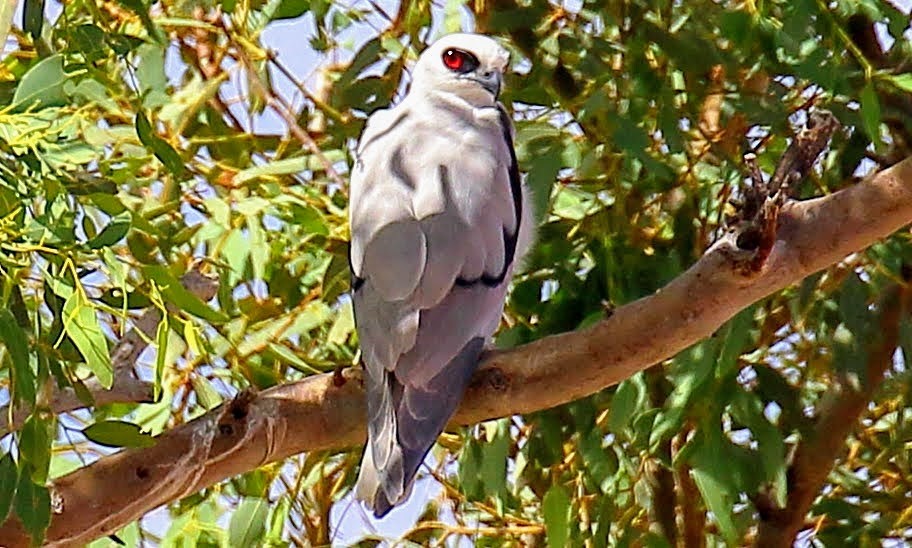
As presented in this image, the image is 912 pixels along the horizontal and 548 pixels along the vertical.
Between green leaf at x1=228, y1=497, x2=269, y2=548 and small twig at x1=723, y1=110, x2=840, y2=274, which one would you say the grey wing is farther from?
small twig at x1=723, y1=110, x2=840, y2=274

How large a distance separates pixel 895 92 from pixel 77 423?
36.9 inches

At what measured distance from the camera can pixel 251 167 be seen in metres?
2.02

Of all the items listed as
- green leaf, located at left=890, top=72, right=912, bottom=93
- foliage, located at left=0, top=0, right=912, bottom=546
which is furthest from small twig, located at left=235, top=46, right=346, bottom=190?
green leaf, located at left=890, top=72, right=912, bottom=93

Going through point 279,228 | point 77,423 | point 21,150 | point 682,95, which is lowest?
point 77,423

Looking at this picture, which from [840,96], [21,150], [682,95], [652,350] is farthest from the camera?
[682,95]

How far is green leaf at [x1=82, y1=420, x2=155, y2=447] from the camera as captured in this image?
4.87 ft

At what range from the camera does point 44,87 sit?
4.73 feet

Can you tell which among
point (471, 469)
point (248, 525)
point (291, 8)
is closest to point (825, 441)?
point (471, 469)

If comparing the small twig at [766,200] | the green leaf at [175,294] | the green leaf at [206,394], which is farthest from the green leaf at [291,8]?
the small twig at [766,200]

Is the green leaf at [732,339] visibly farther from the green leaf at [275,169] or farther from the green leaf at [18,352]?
the green leaf at [18,352]

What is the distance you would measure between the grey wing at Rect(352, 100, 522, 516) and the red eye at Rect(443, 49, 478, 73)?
115 mm

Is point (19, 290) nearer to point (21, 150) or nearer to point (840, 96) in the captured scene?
point (21, 150)

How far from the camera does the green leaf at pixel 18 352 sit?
125 cm

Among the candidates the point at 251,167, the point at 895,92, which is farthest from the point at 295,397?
the point at 895,92
